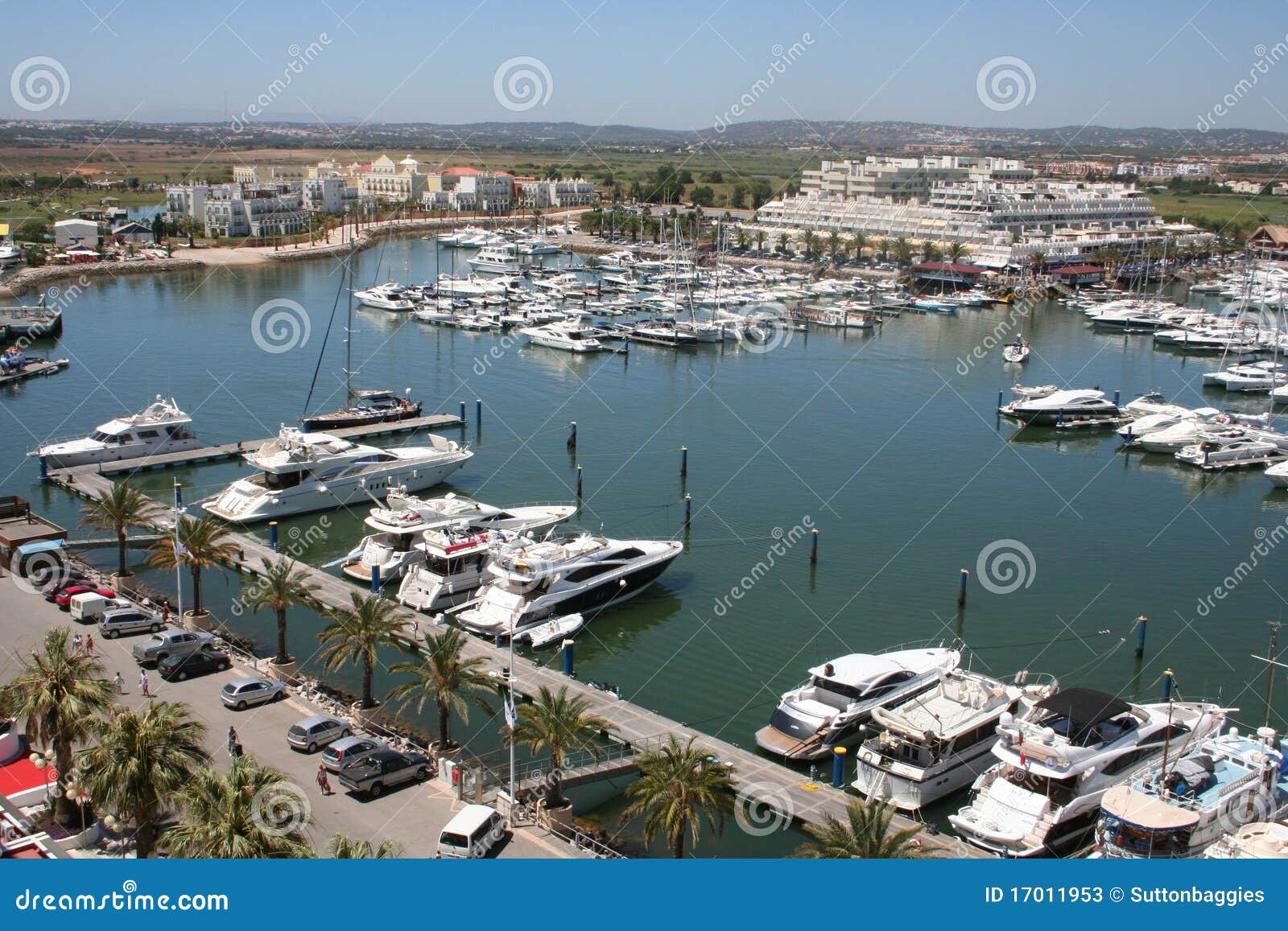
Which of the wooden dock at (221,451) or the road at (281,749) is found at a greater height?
the wooden dock at (221,451)

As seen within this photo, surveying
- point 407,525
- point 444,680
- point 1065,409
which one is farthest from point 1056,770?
point 1065,409

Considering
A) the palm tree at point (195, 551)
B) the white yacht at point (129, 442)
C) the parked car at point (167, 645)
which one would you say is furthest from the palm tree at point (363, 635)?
the white yacht at point (129, 442)

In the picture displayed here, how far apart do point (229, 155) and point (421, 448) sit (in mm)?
169231

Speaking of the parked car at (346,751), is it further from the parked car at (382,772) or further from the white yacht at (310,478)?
the white yacht at (310,478)

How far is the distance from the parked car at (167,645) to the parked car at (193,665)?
0.36ft

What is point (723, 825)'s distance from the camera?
1509 centimetres

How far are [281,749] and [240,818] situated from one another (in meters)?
5.18

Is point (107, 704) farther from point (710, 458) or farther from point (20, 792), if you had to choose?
point (710, 458)

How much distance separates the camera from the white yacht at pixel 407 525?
23.4 metres

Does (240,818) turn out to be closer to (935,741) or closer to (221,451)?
(935,741)

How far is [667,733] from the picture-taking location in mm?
16719

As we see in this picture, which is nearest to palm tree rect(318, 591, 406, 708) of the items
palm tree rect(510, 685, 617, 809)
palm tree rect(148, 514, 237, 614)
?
palm tree rect(510, 685, 617, 809)

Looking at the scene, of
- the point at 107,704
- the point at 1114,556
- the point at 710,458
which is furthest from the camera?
the point at 710,458

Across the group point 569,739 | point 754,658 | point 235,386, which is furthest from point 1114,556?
point 235,386
